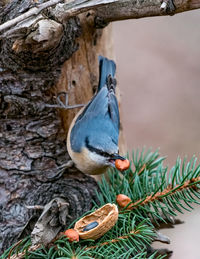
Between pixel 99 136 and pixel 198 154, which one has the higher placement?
pixel 99 136

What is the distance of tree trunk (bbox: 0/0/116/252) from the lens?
1.17m

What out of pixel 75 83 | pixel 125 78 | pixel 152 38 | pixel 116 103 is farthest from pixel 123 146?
pixel 152 38

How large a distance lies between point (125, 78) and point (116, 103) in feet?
3.34

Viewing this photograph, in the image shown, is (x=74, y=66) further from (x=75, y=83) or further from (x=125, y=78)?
(x=125, y=78)

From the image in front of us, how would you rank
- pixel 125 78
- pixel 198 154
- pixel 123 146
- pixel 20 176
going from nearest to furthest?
1. pixel 20 176
2. pixel 123 146
3. pixel 198 154
4. pixel 125 78

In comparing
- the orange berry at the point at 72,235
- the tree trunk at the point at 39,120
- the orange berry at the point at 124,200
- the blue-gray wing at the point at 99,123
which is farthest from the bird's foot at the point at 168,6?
the orange berry at the point at 72,235

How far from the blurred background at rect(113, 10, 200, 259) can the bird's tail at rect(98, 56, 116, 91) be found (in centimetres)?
72

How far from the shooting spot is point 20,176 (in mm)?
1266

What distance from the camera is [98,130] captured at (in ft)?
4.42

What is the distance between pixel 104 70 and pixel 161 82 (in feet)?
3.62

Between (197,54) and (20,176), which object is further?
(197,54)

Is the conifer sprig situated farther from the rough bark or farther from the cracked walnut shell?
the rough bark

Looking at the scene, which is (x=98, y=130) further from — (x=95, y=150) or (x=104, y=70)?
(x=104, y=70)

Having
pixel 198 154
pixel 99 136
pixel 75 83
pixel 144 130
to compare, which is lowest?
pixel 198 154
